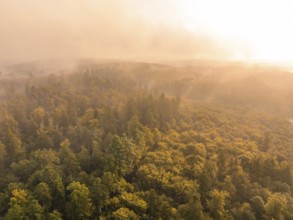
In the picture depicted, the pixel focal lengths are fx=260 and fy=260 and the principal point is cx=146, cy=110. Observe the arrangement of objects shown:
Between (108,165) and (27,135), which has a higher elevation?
(108,165)

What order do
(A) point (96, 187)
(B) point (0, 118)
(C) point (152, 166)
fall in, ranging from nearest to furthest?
(A) point (96, 187) → (C) point (152, 166) → (B) point (0, 118)

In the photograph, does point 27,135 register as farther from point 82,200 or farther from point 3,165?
point 82,200

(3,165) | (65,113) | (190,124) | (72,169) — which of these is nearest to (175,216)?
(72,169)

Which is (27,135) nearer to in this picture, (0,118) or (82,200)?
(0,118)

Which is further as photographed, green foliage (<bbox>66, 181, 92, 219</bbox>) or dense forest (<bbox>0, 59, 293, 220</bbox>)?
dense forest (<bbox>0, 59, 293, 220</bbox>)

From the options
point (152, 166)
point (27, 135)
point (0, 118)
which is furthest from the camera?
point (0, 118)

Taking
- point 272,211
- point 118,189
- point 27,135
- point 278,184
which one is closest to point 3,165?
point 27,135

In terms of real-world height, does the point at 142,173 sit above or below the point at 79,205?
below

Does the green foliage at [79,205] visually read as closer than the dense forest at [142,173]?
Yes

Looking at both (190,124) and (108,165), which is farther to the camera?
(190,124)

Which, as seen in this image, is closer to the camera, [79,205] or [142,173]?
[79,205]
